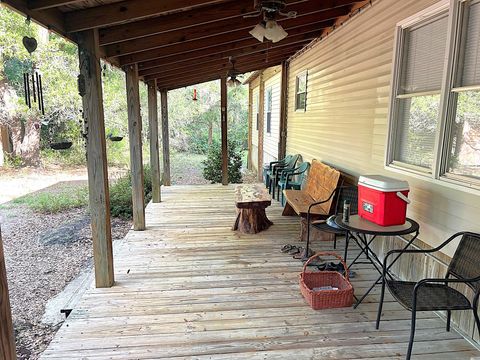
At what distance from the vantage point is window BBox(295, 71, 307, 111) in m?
6.32

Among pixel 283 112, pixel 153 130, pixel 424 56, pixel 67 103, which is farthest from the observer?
pixel 67 103

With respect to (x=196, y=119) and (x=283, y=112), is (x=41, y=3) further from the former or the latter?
(x=196, y=119)

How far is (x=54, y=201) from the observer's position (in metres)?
7.58

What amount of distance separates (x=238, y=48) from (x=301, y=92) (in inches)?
78.7

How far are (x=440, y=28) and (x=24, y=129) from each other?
1376cm

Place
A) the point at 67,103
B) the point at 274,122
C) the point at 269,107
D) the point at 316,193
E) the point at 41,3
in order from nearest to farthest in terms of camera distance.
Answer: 1. the point at 41,3
2. the point at 316,193
3. the point at 274,122
4. the point at 269,107
5. the point at 67,103

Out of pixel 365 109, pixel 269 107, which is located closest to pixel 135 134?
pixel 365 109

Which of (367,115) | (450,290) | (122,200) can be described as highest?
(367,115)

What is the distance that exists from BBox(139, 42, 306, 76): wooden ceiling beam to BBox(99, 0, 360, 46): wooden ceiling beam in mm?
2053

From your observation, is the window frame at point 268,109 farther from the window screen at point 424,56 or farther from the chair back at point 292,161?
the window screen at point 424,56

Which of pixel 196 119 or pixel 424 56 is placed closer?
pixel 424 56

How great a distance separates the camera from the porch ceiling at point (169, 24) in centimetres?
250

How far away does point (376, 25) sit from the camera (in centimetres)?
356

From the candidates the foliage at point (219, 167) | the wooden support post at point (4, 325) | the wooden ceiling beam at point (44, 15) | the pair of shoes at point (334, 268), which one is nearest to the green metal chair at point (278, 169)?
the foliage at point (219, 167)
